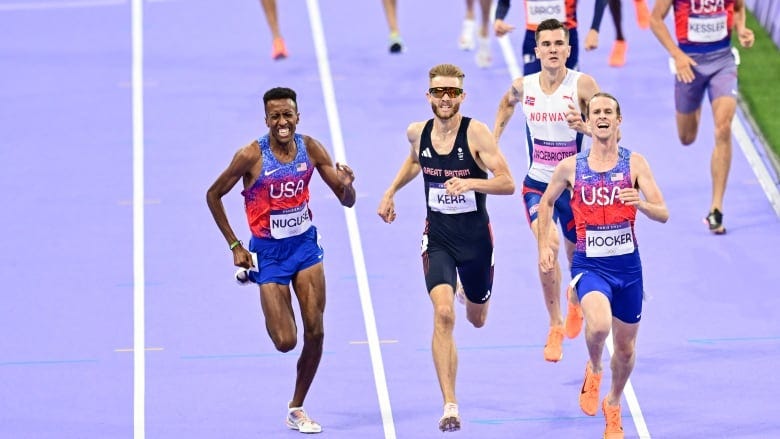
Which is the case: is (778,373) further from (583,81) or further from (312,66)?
(312,66)

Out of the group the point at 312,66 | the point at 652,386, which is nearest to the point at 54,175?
the point at 312,66

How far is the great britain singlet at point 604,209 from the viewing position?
10461mm

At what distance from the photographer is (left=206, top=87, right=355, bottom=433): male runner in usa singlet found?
10.8m

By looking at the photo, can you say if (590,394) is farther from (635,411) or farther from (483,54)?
(483,54)

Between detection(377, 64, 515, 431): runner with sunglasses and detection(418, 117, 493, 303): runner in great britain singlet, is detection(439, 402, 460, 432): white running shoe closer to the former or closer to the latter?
detection(377, 64, 515, 431): runner with sunglasses

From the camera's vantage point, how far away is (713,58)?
14172 mm

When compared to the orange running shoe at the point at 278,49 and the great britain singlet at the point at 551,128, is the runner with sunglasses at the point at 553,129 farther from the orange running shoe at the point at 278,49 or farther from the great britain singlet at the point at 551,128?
the orange running shoe at the point at 278,49

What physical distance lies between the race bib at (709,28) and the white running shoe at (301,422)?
5.24 metres

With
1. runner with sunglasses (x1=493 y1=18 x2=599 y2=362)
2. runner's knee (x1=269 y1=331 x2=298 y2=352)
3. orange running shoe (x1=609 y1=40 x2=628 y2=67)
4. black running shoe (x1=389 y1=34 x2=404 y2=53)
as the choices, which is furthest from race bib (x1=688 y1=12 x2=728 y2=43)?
runner's knee (x1=269 y1=331 x2=298 y2=352)

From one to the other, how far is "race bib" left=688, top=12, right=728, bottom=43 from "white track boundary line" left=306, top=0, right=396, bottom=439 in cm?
337

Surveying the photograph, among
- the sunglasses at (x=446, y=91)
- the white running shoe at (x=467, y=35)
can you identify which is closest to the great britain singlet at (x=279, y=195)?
the sunglasses at (x=446, y=91)

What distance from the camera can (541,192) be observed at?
12.0 metres

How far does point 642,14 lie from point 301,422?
8.99 metres

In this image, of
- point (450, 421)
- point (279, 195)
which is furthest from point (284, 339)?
point (450, 421)
